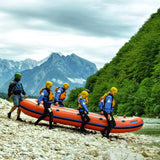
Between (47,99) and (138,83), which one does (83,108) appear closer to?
(47,99)

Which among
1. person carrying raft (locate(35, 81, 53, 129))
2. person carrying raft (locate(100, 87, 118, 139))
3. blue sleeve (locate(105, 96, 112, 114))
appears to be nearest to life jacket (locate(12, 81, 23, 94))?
person carrying raft (locate(35, 81, 53, 129))

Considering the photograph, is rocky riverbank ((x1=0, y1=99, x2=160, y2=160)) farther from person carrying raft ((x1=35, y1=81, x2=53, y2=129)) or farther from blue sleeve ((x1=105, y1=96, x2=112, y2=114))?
blue sleeve ((x1=105, y1=96, x2=112, y2=114))

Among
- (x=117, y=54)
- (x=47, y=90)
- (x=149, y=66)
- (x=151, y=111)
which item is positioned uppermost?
(x=117, y=54)

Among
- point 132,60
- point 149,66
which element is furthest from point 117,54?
point 149,66

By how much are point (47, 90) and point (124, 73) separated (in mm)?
53960

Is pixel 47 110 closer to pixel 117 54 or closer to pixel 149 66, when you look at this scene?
pixel 149 66

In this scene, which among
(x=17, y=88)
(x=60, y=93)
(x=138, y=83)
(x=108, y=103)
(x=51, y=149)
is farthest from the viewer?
(x=138, y=83)

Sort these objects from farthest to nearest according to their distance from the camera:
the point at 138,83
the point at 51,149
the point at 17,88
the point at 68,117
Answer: the point at 138,83
the point at 68,117
the point at 17,88
the point at 51,149

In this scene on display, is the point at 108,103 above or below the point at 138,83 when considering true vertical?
below

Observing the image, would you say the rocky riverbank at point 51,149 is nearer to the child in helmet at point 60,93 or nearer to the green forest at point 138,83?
the child in helmet at point 60,93

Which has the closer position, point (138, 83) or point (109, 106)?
point (109, 106)

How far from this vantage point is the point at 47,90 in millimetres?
11641

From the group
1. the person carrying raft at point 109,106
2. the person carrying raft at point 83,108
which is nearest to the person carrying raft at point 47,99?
the person carrying raft at point 83,108

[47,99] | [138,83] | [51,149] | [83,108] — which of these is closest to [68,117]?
[83,108]
